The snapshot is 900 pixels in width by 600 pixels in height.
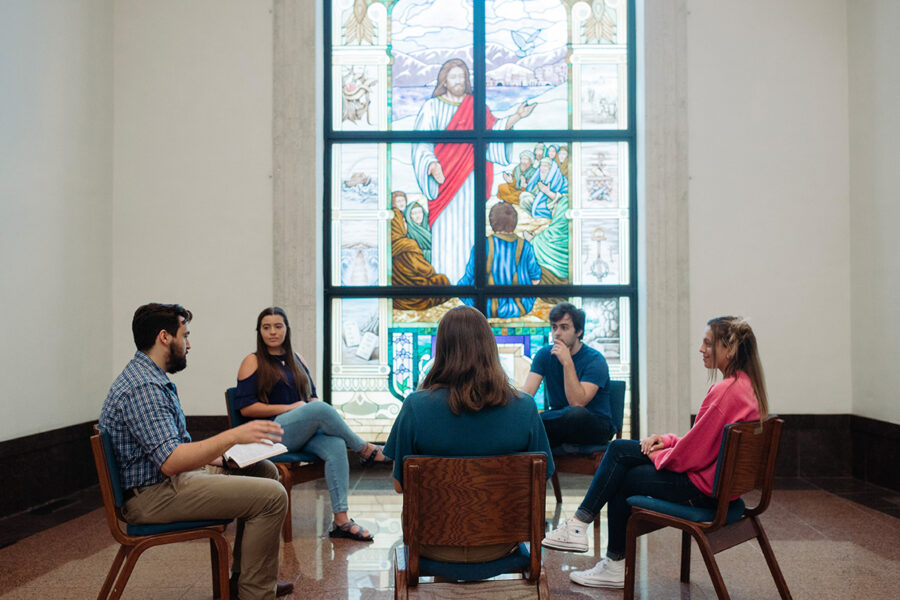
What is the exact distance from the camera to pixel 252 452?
2730mm

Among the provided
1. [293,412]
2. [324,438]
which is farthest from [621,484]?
[293,412]

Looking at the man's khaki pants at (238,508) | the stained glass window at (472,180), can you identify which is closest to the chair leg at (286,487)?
the man's khaki pants at (238,508)

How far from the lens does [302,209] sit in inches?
214

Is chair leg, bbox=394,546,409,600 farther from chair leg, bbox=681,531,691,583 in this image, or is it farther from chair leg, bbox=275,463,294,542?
chair leg, bbox=275,463,294,542

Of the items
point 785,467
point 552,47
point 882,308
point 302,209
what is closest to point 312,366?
point 302,209

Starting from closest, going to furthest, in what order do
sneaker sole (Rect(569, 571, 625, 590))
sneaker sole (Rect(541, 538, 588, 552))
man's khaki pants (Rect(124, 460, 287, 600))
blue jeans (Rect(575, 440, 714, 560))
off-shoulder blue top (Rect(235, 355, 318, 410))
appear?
man's khaki pants (Rect(124, 460, 287, 600)) → blue jeans (Rect(575, 440, 714, 560)) → sneaker sole (Rect(569, 571, 625, 590)) → sneaker sole (Rect(541, 538, 588, 552)) → off-shoulder blue top (Rect(235, 355, 318, 410))

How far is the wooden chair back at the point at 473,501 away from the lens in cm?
204

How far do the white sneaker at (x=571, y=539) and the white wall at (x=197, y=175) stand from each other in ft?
9.90

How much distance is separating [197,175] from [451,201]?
1.97 metres

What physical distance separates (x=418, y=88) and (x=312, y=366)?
2392 mm

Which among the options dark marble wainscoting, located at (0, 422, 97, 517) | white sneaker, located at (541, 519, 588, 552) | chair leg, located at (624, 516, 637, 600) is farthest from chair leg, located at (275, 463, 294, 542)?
chair leg, located at (624, 516, 637, 600)

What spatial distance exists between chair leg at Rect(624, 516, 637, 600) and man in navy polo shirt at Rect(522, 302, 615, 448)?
1141 mm

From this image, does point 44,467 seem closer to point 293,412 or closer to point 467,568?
point 293,412

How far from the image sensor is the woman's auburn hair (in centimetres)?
221
